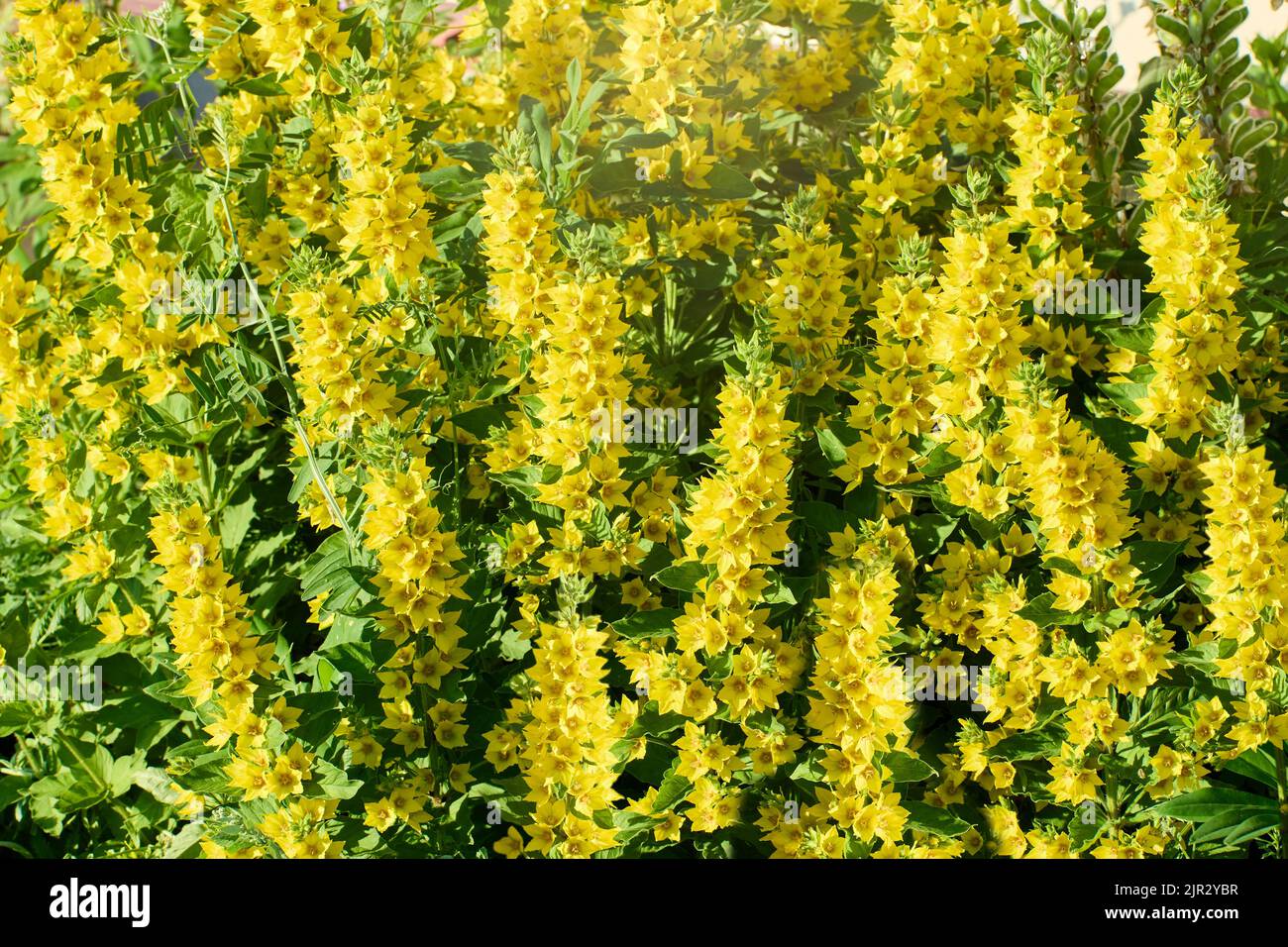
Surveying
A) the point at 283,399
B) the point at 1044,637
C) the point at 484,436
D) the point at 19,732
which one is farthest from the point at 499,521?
the point at 19,732

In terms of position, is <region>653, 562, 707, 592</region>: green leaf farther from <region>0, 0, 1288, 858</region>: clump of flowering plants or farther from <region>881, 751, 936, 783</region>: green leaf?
<region>881, 751, 936, 783</region>: green leaf

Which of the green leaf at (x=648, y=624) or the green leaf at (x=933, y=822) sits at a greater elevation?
the green leaf at (x=648, y=624)

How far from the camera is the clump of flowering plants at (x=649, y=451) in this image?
2.27m

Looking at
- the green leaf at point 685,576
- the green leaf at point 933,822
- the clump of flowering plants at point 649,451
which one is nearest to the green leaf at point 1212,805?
the clump of flowering plants at point 649,451

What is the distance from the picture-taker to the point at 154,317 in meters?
2.89

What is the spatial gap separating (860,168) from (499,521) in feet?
4.50

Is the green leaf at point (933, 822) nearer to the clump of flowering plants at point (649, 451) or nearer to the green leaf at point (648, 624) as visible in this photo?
the clump of flowering plants at point (649, 451)

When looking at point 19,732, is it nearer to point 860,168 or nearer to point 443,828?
point 443,828

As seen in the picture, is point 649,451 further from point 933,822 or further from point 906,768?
point 933,822

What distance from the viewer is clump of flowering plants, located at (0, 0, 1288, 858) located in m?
2.27

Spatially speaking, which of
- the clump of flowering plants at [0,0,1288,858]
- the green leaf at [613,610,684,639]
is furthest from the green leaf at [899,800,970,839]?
the green leaf at [613,610,684,639]

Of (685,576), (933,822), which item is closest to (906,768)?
(933,822)

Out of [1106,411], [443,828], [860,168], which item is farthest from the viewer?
[860,168]
